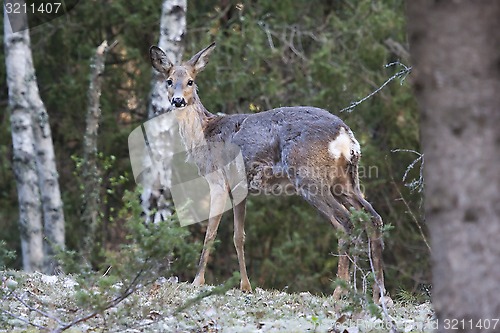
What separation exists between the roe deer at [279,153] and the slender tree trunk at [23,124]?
4.78 meters

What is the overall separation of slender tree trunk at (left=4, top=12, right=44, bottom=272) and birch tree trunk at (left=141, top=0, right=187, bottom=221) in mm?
2418

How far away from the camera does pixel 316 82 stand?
17484 millimetres

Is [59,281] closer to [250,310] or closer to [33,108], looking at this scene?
[250,310]

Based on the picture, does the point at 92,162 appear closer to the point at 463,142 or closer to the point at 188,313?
the point at 188,313

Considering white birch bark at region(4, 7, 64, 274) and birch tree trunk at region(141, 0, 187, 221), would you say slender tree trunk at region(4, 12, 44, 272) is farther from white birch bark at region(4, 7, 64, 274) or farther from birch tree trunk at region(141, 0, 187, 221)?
birch tree trunk at region(141, 0, 187, 221)

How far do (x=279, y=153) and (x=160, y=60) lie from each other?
6.73 feet

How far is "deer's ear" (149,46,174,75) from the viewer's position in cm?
1023

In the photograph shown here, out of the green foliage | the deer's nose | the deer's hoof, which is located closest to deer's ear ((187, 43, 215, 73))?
the deer's nose

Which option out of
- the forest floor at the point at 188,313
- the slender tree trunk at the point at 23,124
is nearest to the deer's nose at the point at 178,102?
the forest floor at the point at 188,313

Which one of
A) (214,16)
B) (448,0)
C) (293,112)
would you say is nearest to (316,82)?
(214,16)

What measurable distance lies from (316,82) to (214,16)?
240 cm

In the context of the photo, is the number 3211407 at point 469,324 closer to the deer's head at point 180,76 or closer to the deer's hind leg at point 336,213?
the deer's hind leg at point 336,213

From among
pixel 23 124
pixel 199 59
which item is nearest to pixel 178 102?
pixel 199 59

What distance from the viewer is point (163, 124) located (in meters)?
12.8
